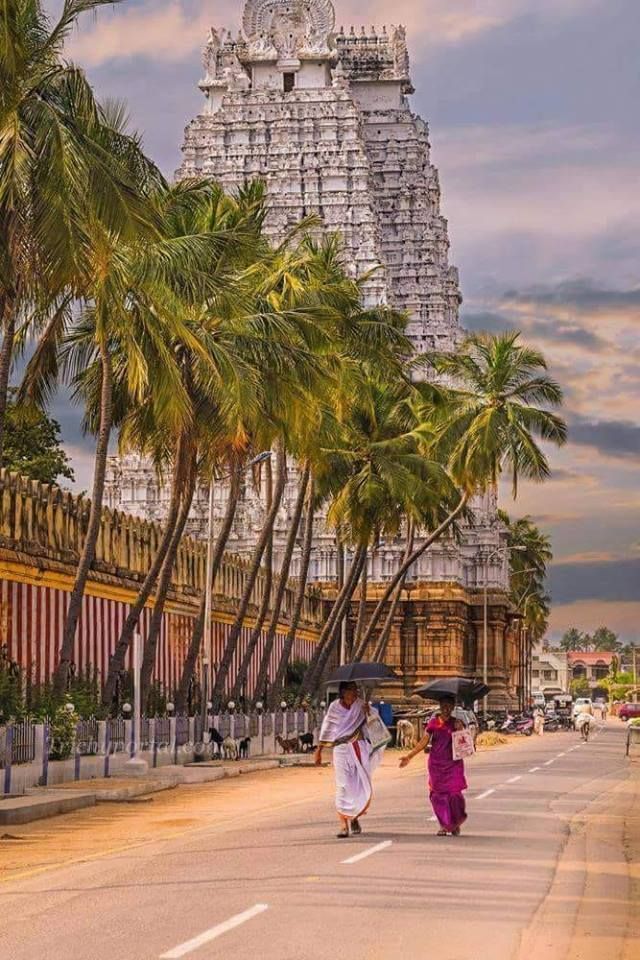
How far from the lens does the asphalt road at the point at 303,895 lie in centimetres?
1164

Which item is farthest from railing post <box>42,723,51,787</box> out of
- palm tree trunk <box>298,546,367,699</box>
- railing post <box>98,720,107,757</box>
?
palm tree trunk <box>298,546,367,699</box>

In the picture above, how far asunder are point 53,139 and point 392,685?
221ft

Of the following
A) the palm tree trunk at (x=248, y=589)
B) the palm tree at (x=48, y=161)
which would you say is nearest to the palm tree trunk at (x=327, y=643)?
the palm tree trunk at (x=248, y=589)

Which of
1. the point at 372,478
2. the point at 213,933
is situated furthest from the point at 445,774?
the point at 372,478

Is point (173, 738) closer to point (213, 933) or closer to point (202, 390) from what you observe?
point (202, 390)

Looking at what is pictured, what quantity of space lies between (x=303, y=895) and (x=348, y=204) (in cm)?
7549

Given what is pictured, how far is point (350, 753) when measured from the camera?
20.6 metres

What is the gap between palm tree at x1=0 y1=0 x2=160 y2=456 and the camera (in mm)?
23656

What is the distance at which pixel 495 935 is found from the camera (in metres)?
12.4

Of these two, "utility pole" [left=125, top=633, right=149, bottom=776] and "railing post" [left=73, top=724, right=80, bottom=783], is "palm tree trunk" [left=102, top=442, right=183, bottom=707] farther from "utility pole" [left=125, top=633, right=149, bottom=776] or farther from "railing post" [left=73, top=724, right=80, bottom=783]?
"railing post" [left=73, top=724, right=80, bottom=783]

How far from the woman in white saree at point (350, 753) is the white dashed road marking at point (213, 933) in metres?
6.70

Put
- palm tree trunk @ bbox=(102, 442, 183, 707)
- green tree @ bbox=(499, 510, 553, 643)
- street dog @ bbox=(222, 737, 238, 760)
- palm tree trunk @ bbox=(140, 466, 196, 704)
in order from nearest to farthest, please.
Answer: palm tree trunk @ bbox=(102, 442, 183, 707) < palm tree trunk @ bbox=(140, 466, 196, 704) < street dog @ bbox=(222, 737, 238, 760) < green tree @ bbox=(499, 510, 553, 643)

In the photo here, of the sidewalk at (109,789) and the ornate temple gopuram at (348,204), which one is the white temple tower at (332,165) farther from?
the sidewalk at (109,789)

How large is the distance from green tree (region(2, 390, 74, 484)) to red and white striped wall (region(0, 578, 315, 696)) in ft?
48.6
